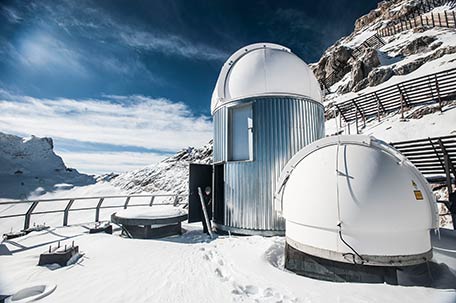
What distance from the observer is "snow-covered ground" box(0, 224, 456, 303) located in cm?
270

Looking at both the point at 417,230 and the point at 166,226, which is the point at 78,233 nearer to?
the point at 166,226

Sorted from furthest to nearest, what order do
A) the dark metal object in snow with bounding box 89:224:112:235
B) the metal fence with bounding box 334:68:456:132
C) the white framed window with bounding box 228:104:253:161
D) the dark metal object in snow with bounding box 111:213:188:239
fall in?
1. the metal fence with bounding box 334:68:456:132
2. the white framed window with bounding box 228:104:253:161
3. the dark metal object in snow with bounding box 89:224:112:235
4. the dark metal object in snow with bounding box 111:213:188:239

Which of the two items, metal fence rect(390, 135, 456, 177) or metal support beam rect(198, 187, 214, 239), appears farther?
metal fence rect(390, 135, 456, 177)

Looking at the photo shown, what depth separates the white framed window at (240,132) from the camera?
6.71m

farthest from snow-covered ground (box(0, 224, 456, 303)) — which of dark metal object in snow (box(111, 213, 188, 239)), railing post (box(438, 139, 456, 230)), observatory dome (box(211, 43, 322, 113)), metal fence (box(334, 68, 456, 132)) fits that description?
metal fence (box(334, 68, 456, 132))

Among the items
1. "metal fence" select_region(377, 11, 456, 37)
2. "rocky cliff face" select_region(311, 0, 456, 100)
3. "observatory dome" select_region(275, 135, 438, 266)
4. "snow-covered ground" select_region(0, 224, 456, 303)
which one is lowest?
"snow-covered ground" select_region(0, 224, 456, 303)

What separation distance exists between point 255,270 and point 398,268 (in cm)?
240

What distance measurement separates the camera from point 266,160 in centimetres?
626

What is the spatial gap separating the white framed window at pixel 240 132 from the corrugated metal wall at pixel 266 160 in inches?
10.2

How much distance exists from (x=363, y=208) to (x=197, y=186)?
5.21 metres

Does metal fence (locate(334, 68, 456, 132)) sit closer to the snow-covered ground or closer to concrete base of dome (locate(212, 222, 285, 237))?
concrete base of dome (locate(212, 222, 285, 237))

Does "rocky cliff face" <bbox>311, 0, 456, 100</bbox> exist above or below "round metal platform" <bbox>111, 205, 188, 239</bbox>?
above

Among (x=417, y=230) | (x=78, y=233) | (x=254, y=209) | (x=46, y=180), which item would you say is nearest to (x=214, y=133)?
(x=254, y=209)

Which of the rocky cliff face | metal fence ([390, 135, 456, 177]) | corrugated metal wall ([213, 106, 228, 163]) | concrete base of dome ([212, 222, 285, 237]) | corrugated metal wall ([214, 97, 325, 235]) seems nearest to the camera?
concrete base of dome ([212, 222, 285, 237])
